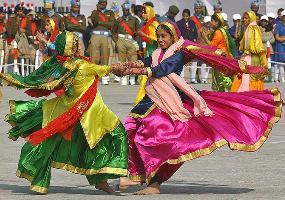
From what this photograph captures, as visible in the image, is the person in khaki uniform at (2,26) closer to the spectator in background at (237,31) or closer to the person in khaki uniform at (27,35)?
the person in khaki uniform at (27,35)

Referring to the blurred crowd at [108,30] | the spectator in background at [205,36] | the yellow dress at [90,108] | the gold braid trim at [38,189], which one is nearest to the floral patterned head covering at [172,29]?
the yellow dress at [90,108]

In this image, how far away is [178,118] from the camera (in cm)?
1309

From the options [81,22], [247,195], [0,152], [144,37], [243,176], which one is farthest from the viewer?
[81,22]

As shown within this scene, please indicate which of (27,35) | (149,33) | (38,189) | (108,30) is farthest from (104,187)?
(27,35)

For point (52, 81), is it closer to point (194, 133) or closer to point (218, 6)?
point (194, 133)

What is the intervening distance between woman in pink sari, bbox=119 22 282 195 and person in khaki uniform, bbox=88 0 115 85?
17.4 m

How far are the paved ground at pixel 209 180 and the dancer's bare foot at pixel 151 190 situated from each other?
0.31ft

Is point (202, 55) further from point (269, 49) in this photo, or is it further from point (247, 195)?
point (269, 49)

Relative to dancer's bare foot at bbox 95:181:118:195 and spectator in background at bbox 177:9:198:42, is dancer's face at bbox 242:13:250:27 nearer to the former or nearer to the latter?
spectator in background at bbox 177:9:198:42

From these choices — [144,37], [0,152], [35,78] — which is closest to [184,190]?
[35,78]

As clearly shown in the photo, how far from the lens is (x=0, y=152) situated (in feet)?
56.6

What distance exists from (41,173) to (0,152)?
4427 mm

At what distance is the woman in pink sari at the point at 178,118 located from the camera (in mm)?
12953

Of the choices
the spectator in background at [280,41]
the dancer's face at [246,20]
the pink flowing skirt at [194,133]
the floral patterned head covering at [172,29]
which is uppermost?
the floral patterned head covering at [172,29]
